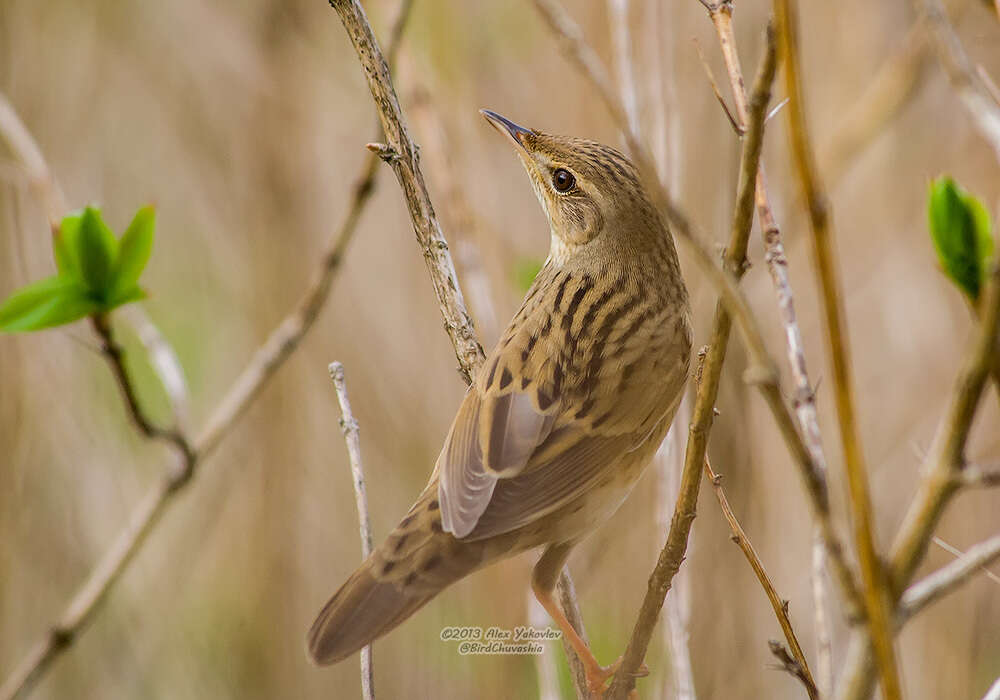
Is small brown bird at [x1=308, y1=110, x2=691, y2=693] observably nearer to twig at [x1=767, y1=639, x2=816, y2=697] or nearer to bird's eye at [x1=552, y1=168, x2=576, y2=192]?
bird's eye at [x1=552, y1=168, x2=576, y2=192]

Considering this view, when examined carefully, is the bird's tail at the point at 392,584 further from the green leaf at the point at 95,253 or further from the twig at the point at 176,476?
the green leaf at the point at 95,253

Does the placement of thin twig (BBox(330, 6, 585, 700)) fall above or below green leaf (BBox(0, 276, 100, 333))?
above

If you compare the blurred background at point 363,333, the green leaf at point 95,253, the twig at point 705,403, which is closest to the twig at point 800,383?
the twig at point 705,403

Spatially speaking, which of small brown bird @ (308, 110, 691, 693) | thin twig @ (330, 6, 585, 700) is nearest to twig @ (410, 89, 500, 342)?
small brown bird @ (308, 110, 691, 693)

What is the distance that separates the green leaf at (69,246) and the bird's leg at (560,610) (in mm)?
1335

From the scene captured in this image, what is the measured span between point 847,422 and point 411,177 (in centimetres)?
143

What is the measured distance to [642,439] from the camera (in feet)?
8.93

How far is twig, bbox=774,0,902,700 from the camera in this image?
113 cm

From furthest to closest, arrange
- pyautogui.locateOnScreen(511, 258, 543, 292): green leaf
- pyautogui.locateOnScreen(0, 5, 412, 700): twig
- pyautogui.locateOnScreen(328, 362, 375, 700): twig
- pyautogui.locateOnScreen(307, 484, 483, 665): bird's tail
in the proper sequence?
pyautogui.locateOnScreen(511, 258, 543, 292): green leaf → pyautogui.locateOnScreen(307, 484, 483, 665): bird's tail → pyautogui.locateOnScreen(328, 362, 375, 700): twig → pyautogui.locateOnScreen(0, 5, 412, 700): twig

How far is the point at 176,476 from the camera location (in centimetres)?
176

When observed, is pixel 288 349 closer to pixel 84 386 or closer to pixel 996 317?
pixel 996 317

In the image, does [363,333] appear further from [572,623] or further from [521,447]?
[572,623]

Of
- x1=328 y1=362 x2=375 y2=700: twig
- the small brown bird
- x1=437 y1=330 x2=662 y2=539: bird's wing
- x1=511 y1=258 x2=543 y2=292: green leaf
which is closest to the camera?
A: x1=328 y1=362 x2=375 y2=700: twig

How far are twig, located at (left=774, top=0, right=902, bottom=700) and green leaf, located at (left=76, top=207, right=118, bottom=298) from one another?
1.17 m
